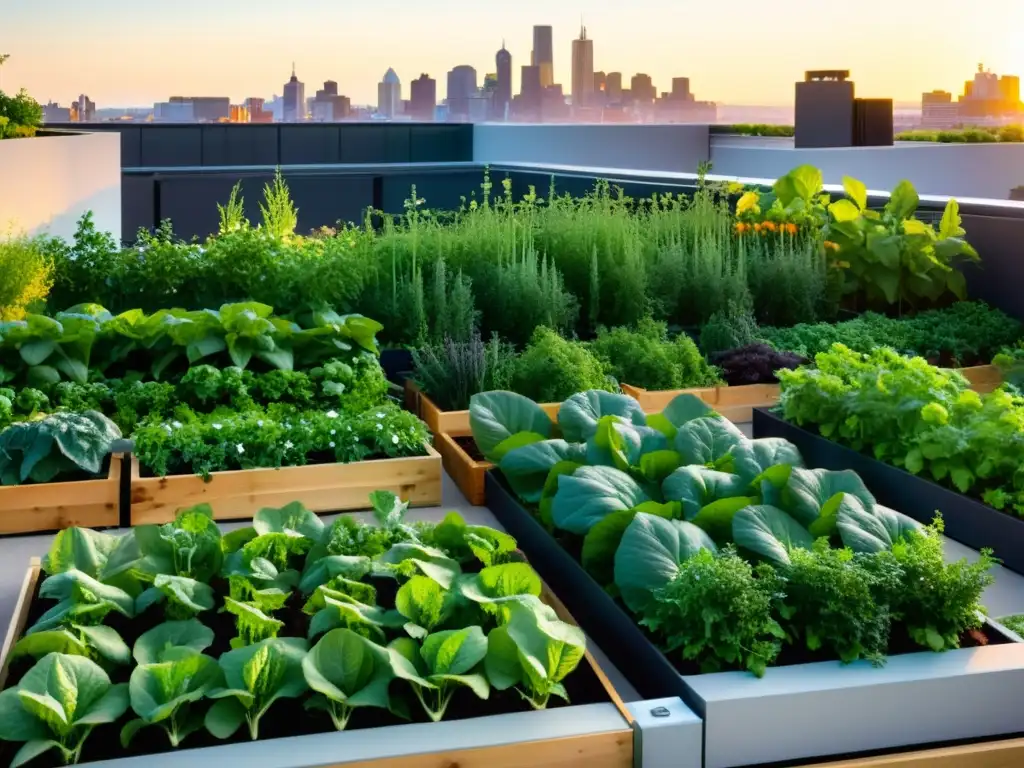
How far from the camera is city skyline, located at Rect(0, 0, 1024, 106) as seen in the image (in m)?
18.5

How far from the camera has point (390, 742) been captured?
2246 millimetres

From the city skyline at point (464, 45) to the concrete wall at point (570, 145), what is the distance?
3.06 m

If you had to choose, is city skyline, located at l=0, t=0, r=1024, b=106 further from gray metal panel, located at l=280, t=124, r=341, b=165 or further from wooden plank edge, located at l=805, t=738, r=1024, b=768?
wooden plank edge, located at l=805, t=738, r=1024, b=768

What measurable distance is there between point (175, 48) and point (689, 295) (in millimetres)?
15130

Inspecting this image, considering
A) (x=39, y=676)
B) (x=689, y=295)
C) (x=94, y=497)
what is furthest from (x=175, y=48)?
(x=39, y=676)

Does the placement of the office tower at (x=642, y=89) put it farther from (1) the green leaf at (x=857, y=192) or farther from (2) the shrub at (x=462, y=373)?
(2) the shrub at (x=462, y=373)

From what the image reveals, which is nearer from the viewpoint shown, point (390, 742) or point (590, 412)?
point (390, 742)

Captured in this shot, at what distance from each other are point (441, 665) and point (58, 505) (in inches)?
78.2

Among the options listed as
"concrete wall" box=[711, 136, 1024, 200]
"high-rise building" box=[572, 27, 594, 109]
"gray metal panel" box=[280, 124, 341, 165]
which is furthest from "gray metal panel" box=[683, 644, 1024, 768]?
"high-rise building" box=[572, 27, 594, 109]

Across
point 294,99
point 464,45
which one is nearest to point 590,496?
point 294,99

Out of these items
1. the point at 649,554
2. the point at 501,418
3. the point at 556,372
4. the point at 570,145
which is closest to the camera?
the point at 649,554

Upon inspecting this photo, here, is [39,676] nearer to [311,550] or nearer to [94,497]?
[311,550]

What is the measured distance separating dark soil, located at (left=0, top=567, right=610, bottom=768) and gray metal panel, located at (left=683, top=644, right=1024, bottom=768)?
262 millimetres

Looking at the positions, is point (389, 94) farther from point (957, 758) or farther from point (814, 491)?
point (957, 758)
